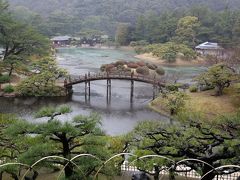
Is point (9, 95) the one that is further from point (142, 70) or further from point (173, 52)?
point (173, 52)

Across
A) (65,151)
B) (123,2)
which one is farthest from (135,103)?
(123,2)

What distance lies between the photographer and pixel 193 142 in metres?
11.0

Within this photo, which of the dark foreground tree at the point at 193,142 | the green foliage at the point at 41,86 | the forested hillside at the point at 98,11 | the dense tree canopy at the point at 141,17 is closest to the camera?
the dark foreground tree at the point at 193,142

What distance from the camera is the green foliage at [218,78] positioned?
88.0ft

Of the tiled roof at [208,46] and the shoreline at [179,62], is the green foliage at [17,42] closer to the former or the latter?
the shoreline at [179,62]

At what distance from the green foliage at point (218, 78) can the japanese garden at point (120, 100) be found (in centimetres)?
8

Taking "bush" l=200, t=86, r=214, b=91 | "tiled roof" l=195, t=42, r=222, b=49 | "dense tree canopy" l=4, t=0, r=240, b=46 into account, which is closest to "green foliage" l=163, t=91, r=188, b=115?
"bush" l=200, t=86, r=214, b=91

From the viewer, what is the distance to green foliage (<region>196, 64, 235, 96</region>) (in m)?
26.8

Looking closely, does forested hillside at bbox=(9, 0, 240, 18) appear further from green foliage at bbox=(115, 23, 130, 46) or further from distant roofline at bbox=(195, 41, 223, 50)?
distant roofline at bbox=(195, 41, 223, 50)

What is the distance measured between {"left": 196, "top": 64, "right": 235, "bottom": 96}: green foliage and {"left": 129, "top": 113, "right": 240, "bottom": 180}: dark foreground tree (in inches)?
597

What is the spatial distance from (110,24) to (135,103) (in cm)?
6432

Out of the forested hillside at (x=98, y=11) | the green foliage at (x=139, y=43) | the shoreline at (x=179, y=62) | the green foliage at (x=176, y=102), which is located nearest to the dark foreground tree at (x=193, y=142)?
the green foliage at (x=176, y=102)

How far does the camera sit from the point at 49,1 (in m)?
107

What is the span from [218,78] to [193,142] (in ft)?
55.6
